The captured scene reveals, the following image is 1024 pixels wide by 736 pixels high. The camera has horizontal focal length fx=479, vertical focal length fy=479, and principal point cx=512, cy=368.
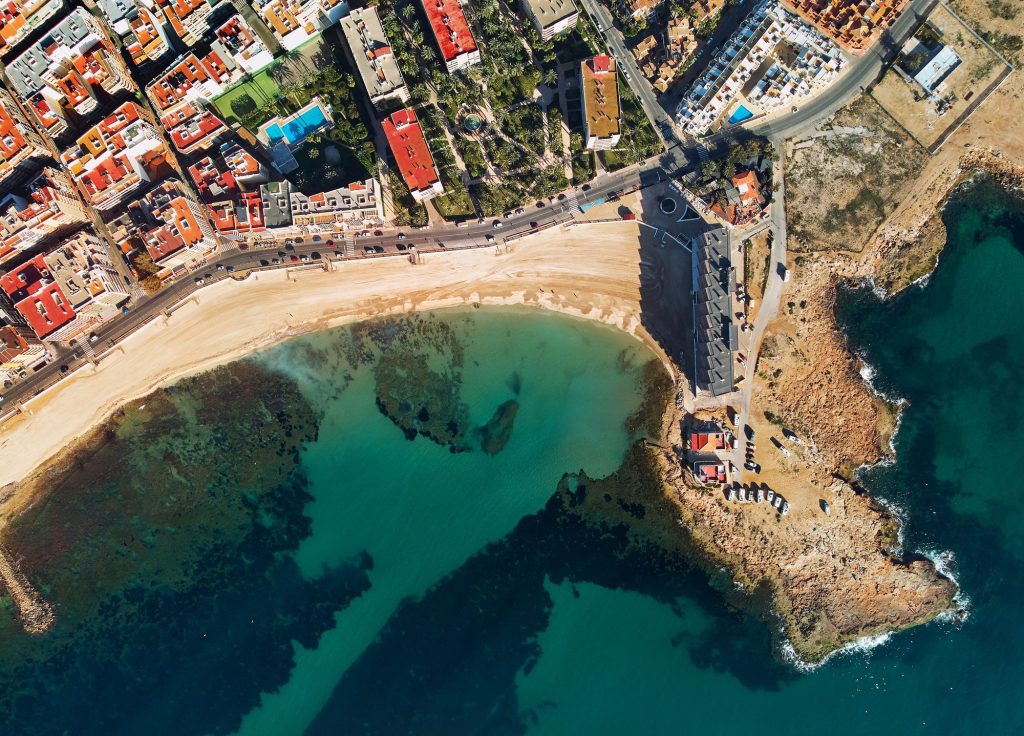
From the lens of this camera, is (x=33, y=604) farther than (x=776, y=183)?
Yes

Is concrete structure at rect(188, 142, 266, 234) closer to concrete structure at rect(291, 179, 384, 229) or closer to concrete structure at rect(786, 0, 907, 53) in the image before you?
concrete structure at rect(291, 179, 384, 229)

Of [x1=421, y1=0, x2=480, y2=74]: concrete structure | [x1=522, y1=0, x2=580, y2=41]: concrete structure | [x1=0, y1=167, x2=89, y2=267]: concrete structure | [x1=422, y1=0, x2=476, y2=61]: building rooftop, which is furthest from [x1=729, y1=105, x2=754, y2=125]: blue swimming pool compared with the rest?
[x1=0, y1=167, x2=89, y2=267]: concrete structure

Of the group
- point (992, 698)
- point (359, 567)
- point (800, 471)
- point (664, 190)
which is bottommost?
point (992, 698)

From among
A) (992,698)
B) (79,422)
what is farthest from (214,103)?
(992,698)

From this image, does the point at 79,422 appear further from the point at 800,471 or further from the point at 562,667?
the point at 800,471

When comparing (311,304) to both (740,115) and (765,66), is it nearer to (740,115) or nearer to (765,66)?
(740,115)

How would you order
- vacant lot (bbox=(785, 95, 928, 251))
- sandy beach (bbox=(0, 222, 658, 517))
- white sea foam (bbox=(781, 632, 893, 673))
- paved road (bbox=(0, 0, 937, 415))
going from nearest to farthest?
paved road (bbox=(0, 0, 937, 415)), vacant lot (bbox=(785, 95, 928, 251)), sandy beach (bbox=(0, 222, 658, 517)), white sea foam (bbox=(781, 632, 893, 673))

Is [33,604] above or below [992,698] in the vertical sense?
above
